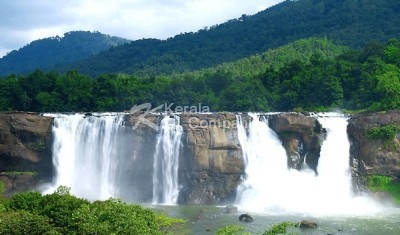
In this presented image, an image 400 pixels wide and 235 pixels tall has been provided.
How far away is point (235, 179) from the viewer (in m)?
45.0

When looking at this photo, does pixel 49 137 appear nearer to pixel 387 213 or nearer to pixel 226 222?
pixel 226 222

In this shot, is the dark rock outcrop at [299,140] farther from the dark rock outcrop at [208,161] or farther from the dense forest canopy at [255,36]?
the dense forest canopy at [255,36]

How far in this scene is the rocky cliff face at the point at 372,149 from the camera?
45.8m

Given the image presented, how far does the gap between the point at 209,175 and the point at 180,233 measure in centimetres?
1184

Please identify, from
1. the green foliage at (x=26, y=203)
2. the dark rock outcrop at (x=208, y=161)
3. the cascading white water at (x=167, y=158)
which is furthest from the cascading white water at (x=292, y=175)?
the green foliage at (x=26, y=203)

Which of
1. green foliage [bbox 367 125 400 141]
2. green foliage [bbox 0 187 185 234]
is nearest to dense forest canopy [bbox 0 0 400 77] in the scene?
green foliage [bbox 367 125 400 141]

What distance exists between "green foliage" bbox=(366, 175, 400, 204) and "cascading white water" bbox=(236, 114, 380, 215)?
1088 millimetres

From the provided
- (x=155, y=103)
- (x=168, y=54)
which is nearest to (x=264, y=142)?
(x=155, y=103)

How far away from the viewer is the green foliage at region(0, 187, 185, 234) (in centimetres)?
2236

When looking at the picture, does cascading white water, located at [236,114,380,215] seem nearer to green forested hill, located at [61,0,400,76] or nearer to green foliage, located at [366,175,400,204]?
green foliage, located at [366,175,400,204]

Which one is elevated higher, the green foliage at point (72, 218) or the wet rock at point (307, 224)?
the green foliage at point (72, 218)

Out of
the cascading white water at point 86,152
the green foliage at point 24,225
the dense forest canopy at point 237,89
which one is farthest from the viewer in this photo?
the dense forest canopy at point 237,89

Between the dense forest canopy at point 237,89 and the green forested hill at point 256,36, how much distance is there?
2563cm

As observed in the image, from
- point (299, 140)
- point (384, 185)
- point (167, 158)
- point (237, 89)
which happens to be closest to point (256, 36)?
point (237, 89)
